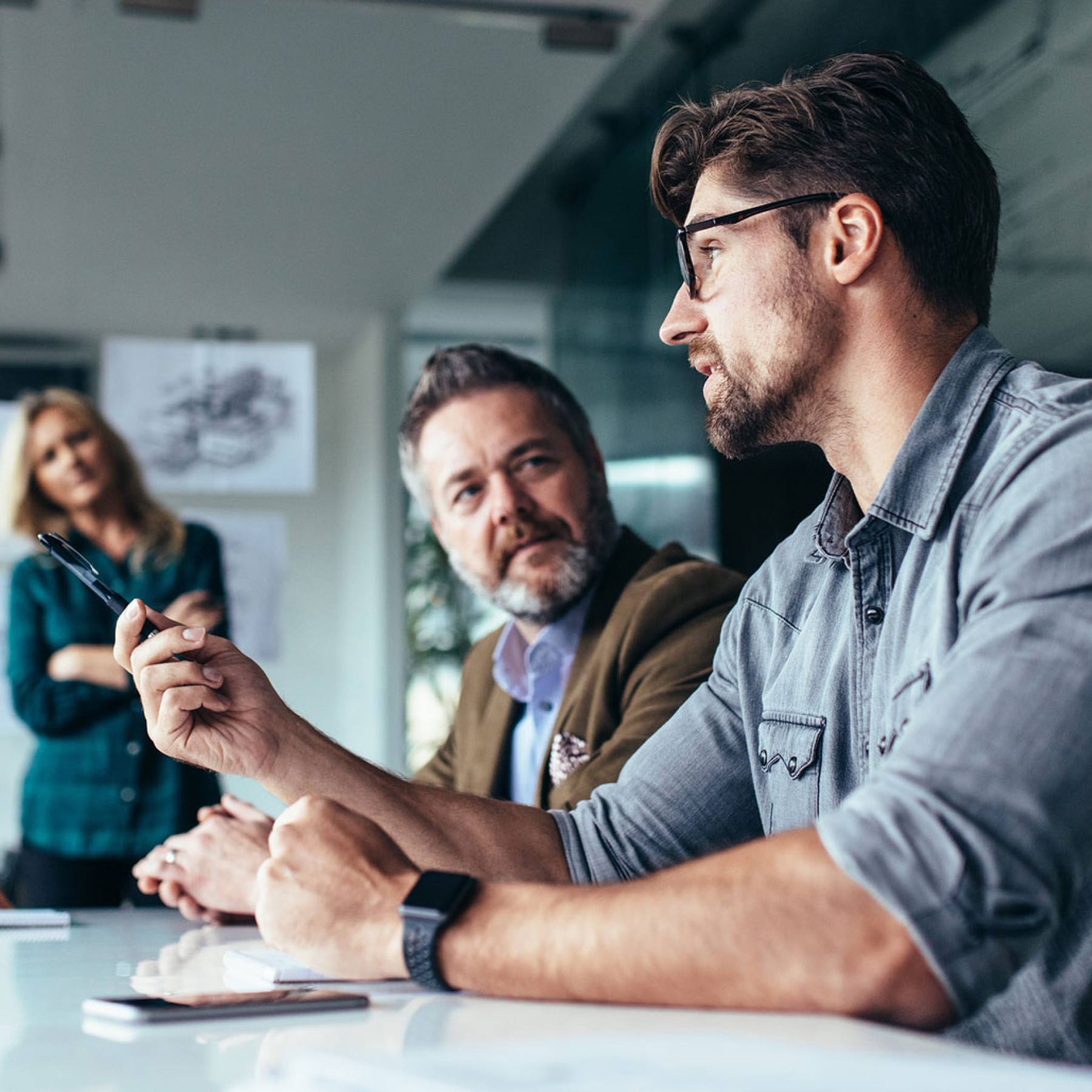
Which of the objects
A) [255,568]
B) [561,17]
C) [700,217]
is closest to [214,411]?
[255,568]

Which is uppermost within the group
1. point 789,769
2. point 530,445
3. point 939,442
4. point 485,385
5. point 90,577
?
point 485,385

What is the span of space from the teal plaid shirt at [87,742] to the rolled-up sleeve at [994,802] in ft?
7.58

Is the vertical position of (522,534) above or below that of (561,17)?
below

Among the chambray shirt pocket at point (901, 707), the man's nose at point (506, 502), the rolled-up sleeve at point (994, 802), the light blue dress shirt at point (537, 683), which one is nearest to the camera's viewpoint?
the rolled-up sleeve at point (994, 802)

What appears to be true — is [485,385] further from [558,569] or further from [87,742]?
[87,742]

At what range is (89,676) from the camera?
2881 millimetres

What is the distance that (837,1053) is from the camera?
65 cm

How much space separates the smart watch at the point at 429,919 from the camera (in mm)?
832

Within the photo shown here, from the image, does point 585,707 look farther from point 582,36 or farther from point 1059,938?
point 582,36

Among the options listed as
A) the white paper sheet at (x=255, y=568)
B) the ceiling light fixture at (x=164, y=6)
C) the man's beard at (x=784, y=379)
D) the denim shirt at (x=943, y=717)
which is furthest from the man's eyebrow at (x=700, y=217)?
the white paper sheet at (x=255, y=568)

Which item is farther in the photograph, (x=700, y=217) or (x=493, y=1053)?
(x=700, y=217)

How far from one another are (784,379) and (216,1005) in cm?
78

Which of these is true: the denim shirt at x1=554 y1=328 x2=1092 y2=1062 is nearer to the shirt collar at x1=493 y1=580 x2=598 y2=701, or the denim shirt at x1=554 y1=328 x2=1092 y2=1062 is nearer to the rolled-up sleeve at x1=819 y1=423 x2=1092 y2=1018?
the rolled-up sleeve at x1=819 y1=423 x2=1092 y2=1018

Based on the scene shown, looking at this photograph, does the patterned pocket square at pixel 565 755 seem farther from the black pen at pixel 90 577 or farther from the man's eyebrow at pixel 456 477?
the black pen at pixel 90 577
